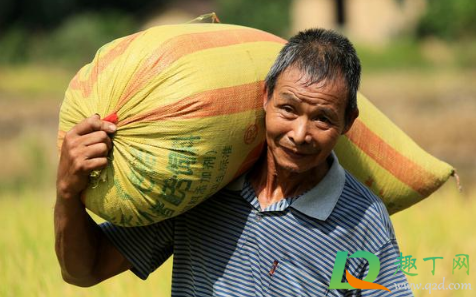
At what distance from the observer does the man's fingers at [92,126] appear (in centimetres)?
193

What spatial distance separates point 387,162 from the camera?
2.53 metres

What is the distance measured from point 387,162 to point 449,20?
21.9 metres

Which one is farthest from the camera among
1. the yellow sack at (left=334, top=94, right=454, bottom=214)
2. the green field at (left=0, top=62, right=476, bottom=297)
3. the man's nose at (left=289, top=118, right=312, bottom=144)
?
the green field at (left=0, top=62, right=476, bottom=297)

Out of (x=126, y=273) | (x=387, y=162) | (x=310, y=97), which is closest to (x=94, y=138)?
(x=310, y=97)

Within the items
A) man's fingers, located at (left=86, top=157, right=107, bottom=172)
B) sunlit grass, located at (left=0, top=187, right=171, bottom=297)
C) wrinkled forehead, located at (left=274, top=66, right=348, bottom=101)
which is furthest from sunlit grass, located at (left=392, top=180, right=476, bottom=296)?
man's fingers, located at (left=86, top=157, right=107, bottom=172)

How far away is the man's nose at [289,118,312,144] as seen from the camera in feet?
6.30

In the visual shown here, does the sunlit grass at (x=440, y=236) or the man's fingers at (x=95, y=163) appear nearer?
the man's fingers at (x=95, y=163)

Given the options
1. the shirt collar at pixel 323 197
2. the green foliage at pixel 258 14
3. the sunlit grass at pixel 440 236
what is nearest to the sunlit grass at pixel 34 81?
the green foliage at pixel 258 14

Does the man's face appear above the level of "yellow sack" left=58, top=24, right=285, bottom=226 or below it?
above

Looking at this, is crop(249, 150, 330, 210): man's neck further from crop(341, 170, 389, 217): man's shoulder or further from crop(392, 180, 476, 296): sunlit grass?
crop(392, 180, 476, 296): sunlit grass

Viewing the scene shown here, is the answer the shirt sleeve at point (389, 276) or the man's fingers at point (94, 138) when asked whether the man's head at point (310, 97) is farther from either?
the man's fingers at point (94, 138)

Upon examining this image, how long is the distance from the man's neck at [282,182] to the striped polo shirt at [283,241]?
0.10ft

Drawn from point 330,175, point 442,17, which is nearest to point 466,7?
point 442,17

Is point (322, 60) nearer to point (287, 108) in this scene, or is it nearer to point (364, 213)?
point (287, 108)
